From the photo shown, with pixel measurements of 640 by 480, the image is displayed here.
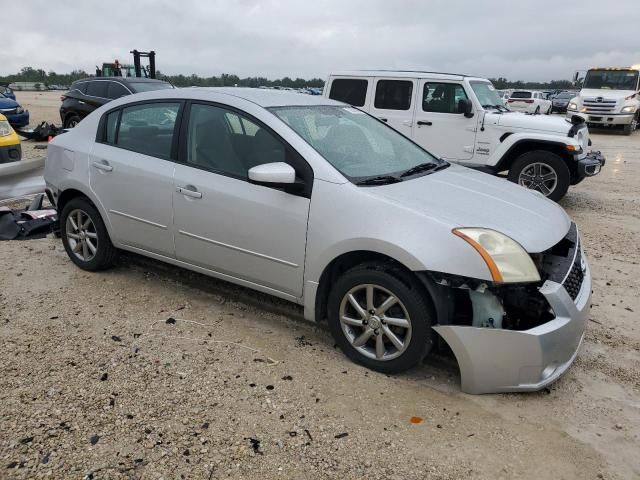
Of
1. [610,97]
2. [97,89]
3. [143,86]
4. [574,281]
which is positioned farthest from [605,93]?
[574,281]

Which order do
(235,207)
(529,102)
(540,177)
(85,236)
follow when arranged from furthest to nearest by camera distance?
1. (529,102)
2. (540,177)
3. (85,236)
4. (235,207)

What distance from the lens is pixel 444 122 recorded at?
7738mm

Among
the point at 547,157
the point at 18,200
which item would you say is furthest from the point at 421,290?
the point at 18,200

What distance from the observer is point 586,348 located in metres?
3.53

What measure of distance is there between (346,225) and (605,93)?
20.2 metres

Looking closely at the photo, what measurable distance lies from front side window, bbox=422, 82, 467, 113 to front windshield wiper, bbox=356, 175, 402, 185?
4.78 metres

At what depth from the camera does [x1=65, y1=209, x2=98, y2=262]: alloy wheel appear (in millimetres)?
4474

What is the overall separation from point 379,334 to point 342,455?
2.59ft

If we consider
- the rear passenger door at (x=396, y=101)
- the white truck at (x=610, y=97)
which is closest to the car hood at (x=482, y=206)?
the rear passenger door at (x=396, y=101)

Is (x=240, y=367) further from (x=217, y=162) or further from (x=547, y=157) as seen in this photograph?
(x=547, y=157)

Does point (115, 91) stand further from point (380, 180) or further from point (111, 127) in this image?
point (380, 180)

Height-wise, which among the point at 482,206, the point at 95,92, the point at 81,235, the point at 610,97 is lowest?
the point at 81,235

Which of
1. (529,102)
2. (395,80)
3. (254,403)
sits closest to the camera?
(254,403)

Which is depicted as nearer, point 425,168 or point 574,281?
point 574,281
